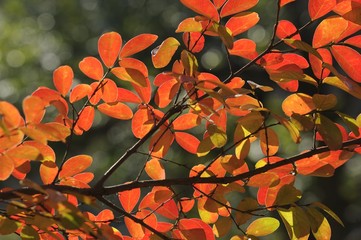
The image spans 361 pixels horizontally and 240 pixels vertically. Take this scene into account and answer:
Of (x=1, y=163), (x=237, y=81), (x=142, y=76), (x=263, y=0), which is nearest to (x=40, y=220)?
(x=1, y=163)

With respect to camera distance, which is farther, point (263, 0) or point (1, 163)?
point (263, 0)

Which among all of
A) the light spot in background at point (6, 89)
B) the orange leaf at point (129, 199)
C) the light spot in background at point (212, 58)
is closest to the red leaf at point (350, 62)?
the orange leaf at point (129, 199)

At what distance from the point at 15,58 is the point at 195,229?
7.39 meters

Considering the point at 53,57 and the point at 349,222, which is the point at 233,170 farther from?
the point at 53,57

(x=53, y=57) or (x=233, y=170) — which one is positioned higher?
(x=233, y=170)

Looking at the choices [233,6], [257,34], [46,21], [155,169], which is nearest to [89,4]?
[46,21]

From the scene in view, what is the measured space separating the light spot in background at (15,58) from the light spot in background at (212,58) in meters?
2.40

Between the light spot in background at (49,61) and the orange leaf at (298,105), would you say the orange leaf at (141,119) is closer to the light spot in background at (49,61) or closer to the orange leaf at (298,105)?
the orange leaf at (298,105)

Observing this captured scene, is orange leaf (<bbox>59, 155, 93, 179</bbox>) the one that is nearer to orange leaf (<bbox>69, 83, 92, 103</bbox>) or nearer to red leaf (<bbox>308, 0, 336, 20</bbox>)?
orange leaf (<bbox>69, 83, 92, 103</bbox>)

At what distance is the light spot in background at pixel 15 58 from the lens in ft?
26.3

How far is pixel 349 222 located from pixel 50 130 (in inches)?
206

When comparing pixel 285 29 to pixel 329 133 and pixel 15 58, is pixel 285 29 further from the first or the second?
pixel 15 58

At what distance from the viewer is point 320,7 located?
986 mm

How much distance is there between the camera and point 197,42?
1009mm
